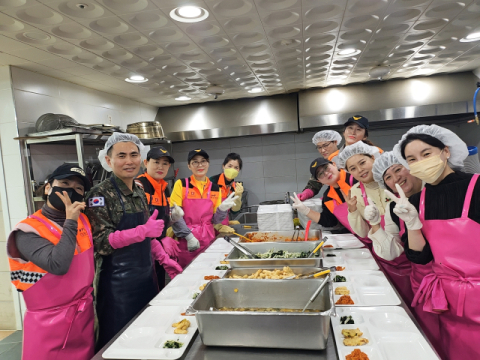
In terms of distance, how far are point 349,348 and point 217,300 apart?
1.99ft

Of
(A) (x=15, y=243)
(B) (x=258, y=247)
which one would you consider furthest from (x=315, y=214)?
(A) (x=15, y=243)

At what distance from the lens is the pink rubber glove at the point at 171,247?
277 cm

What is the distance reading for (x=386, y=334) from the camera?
1.15 meters

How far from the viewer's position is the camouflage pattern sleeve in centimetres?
185

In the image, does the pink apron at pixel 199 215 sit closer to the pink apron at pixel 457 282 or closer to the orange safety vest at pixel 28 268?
the orange safety vest at pixel 28 268

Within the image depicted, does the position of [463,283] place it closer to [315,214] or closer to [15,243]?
[315,214]

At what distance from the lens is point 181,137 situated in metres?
5.48

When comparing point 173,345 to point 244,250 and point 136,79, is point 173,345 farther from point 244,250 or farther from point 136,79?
point 136,79

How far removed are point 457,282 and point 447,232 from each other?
0.24 metres

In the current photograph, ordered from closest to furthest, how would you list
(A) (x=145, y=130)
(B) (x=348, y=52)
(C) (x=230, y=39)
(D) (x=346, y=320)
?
(D) (x=346, y=320) → (C) (x=230, y=39) → (B) (x=348, y=52) → (A) (x=145, y=130)

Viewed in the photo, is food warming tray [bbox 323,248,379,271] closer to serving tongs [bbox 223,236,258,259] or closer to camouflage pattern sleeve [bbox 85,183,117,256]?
serving tongs [bbox 223,236,258,259]

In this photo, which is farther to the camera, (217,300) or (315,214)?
(315,214)

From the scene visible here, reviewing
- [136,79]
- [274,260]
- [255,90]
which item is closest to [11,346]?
[274,260]

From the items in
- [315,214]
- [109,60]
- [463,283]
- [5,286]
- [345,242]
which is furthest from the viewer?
[5,286]
